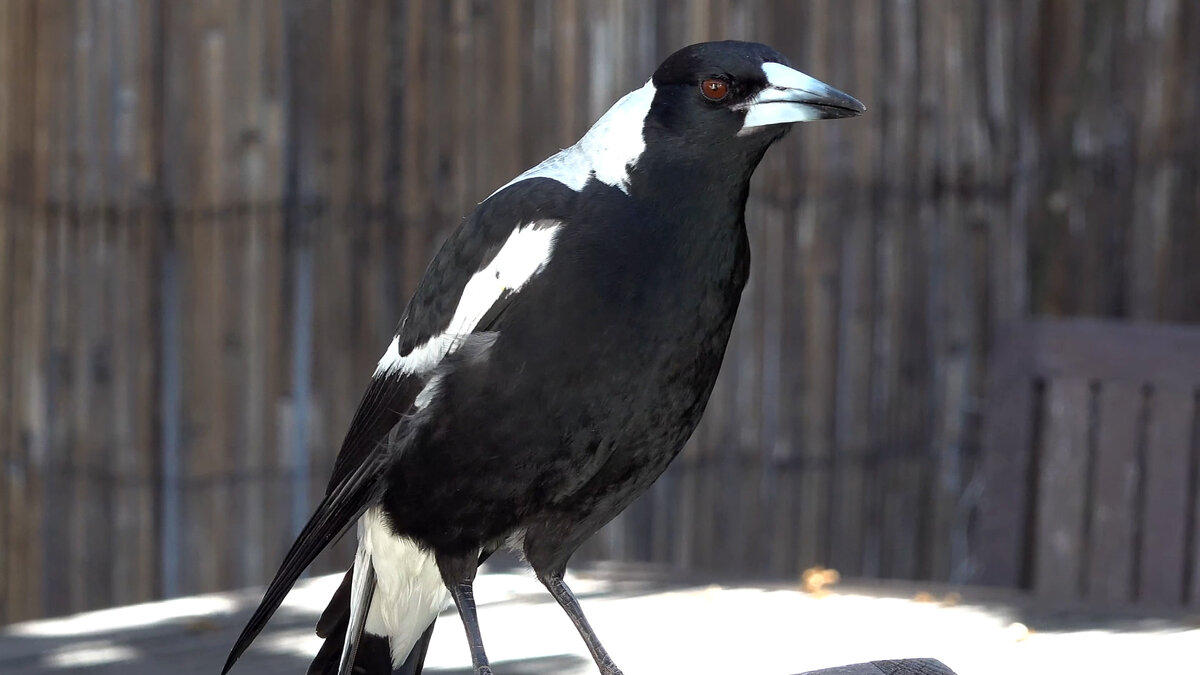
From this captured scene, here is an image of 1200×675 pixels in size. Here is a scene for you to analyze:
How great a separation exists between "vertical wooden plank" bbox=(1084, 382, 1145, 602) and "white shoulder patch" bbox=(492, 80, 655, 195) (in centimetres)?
172

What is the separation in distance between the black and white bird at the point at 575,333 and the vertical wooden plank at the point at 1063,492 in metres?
1.62

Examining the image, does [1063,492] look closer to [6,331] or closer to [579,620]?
[579,620]

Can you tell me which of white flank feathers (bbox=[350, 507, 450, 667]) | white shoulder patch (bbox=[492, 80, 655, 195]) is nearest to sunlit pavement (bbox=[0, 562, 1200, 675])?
white flank feathers (bbox=[350, 507, 450, 667])

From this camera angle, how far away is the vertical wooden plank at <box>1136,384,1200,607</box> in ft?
11.2

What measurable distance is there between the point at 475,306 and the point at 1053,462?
6.06 ft

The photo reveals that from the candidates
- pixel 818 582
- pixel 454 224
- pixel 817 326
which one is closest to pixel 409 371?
pixel 818 582

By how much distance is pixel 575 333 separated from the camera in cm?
194

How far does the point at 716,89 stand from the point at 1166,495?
1.83m

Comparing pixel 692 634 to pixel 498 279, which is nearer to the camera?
pixel 498 279

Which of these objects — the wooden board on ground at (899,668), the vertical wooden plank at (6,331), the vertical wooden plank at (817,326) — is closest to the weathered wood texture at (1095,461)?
the vertical wooden plank at (817,326)

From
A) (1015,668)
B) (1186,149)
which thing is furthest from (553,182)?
(1186,149)

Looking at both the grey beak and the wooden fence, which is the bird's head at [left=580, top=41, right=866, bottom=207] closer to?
the grey beak

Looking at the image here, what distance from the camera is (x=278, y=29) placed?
343 cm

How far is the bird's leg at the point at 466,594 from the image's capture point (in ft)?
6.93
